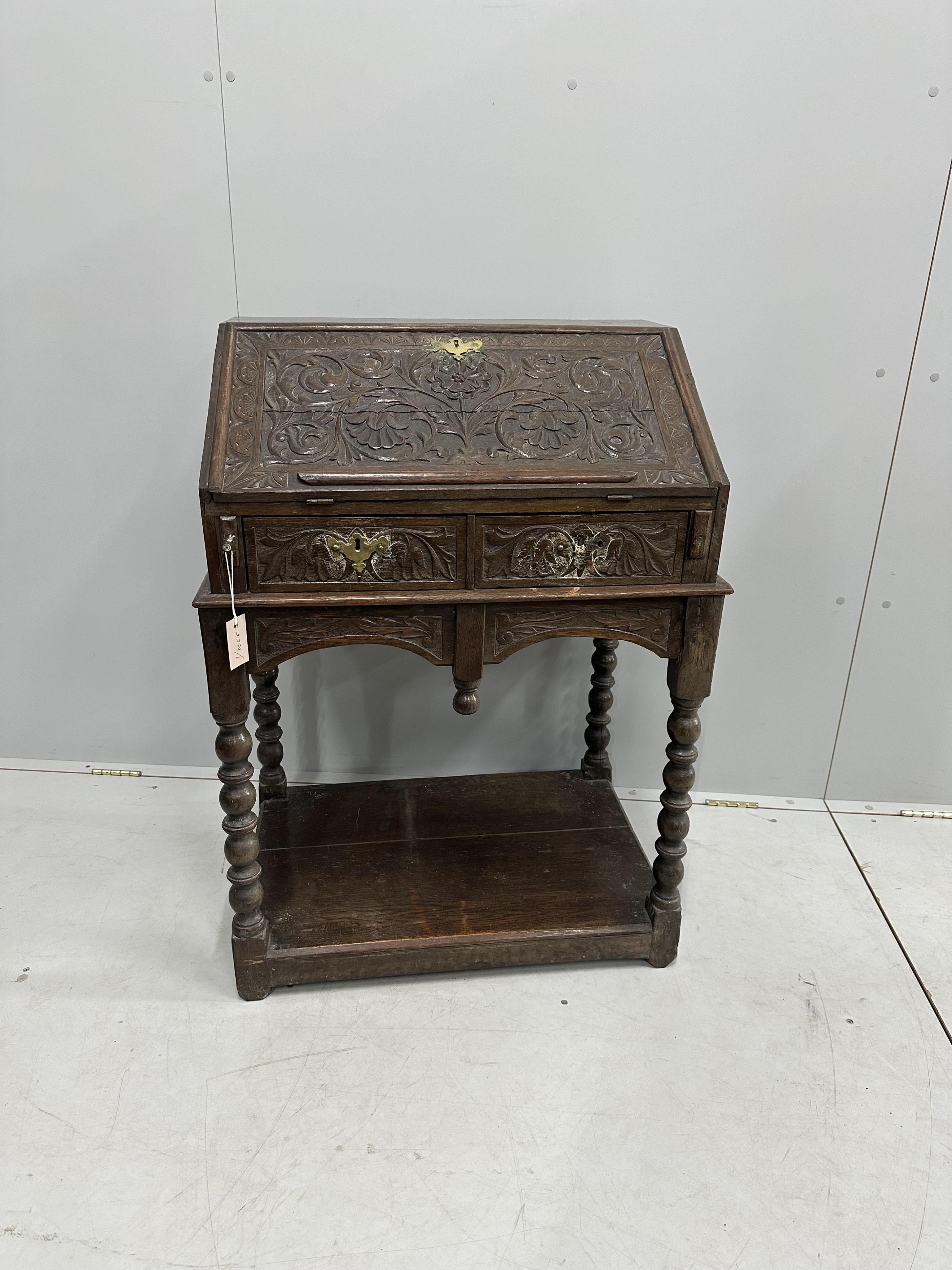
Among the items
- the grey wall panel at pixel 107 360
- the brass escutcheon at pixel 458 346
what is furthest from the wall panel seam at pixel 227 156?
the brass escutcheon at pixel 458 346

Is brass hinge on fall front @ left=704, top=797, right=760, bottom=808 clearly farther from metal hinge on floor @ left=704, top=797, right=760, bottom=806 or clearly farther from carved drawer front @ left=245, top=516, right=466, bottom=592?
carved drawer front @ left=245, top=516, right=466, bottom=592

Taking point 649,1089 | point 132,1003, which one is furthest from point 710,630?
point 132,1003

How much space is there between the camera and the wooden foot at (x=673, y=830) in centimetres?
184

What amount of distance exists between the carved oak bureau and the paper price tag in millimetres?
12

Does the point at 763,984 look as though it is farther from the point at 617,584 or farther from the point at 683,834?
the point at 617,584

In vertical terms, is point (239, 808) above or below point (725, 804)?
above

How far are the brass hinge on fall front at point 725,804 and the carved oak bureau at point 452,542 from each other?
67 cm

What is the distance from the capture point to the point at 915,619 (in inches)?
95.7

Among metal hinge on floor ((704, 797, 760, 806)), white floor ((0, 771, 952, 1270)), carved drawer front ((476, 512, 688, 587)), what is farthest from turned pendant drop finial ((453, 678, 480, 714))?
metal hinge on floor ((704, 797, 760, 806))

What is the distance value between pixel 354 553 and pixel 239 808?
1.93 ft

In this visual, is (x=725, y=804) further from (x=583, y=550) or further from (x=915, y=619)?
(x=583, y=550)

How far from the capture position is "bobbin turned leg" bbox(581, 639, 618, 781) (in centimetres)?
240

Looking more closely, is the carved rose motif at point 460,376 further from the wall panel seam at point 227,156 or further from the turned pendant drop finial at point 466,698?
the wall panel seam at point 227,156

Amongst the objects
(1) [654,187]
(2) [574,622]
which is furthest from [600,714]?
(1) [654,187]
